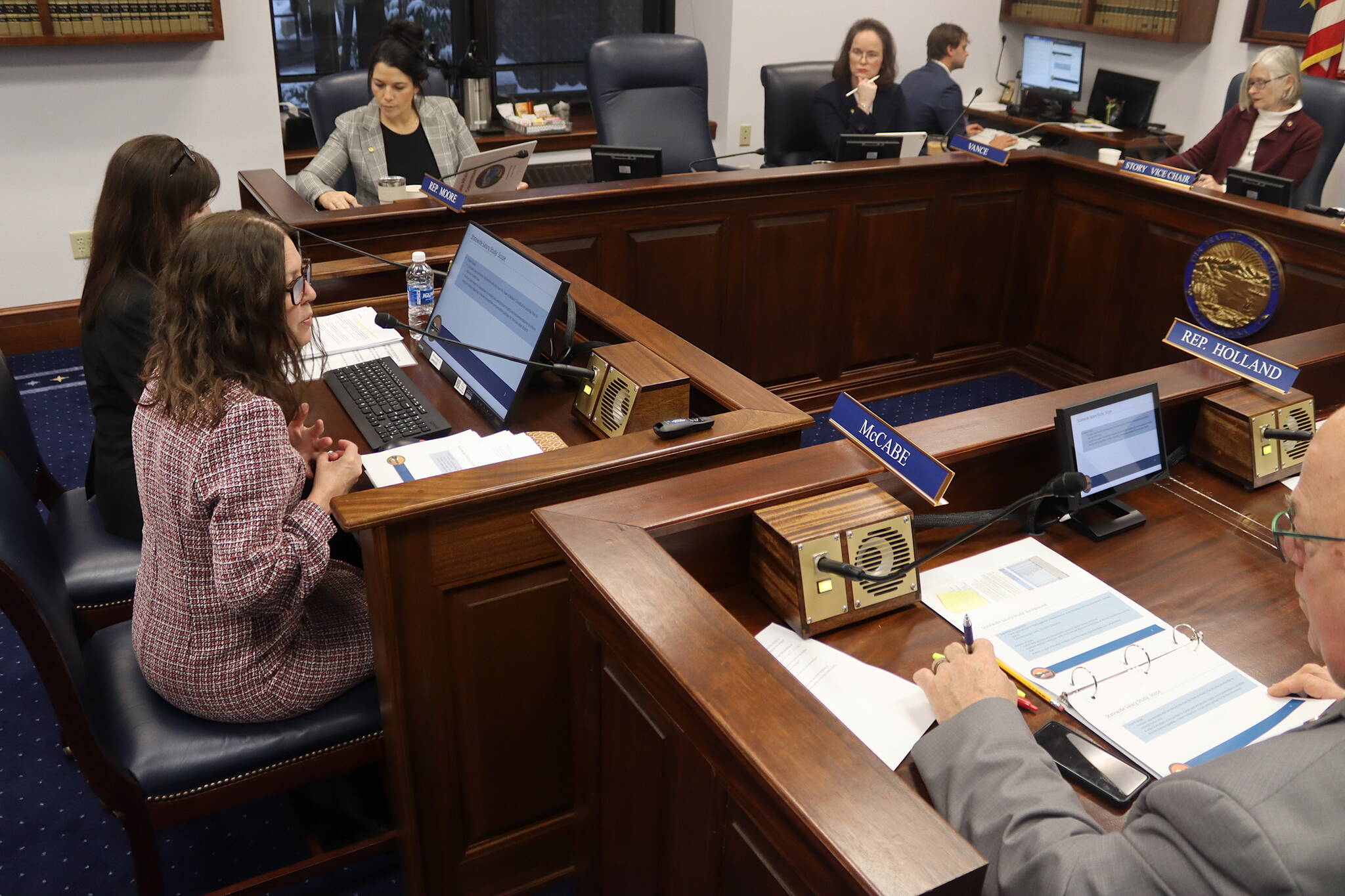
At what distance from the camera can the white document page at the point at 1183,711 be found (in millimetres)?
1170

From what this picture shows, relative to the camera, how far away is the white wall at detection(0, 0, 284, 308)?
12.3ft

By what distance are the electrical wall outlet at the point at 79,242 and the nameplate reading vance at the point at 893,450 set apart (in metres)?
3.47

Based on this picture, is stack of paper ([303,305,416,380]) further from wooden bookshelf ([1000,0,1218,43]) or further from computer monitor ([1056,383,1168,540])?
wooden bookshelf ([1000,0,1218,43])

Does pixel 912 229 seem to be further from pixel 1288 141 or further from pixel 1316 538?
pixel 1316 538

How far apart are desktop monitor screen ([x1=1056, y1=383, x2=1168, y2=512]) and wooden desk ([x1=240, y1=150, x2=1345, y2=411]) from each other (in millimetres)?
1726

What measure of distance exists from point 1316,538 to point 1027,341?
11.1 feet

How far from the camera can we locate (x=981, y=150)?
3730 millimetres

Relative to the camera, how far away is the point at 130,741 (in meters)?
1.52

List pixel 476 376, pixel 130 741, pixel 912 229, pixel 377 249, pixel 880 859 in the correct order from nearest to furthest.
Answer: pixel 880 859, pixel 130 741, pixel 476 376, pixel 377 249, pixel 912 229

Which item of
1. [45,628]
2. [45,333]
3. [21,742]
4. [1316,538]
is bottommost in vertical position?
[21,742]

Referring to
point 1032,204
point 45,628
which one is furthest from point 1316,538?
point 1032,204

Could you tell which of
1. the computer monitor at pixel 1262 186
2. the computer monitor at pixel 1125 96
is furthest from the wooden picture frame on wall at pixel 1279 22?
the computer monitor at pixel 1262 186

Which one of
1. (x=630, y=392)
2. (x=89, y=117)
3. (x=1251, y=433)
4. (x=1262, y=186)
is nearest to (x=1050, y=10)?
(x=1262, y=186)

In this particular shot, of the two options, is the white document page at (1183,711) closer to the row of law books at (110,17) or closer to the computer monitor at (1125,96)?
the row of law books at (110,17)
